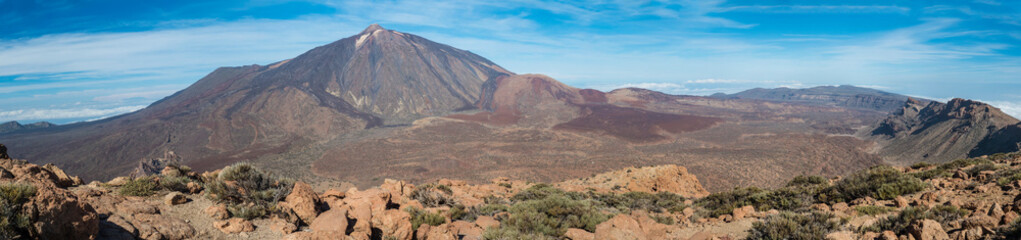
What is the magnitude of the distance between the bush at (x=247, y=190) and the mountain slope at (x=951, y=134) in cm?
4560

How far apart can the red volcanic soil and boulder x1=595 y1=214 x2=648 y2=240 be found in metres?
40.7

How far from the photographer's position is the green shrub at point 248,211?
16.6ft

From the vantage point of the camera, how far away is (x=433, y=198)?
879 centimetres

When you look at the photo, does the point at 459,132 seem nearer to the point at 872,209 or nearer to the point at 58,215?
the point at 872,209

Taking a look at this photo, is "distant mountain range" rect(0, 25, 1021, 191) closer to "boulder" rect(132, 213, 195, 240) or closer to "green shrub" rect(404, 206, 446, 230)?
"green shrub" rect(404, 206, 446, 230)

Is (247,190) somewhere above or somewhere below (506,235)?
above

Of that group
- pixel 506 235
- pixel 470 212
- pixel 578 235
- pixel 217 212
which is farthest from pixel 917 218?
pixel 217 212

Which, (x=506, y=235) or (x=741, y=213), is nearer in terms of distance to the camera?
(x=506, y=235)

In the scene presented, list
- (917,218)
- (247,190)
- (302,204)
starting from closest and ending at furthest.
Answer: (917,218)
(302,204)
(247,190)

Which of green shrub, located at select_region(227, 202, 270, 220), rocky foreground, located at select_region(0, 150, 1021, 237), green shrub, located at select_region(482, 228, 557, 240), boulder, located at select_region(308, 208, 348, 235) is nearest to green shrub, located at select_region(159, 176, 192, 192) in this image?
rocky foreground, located at select_region(0, 150, 1021, 237)

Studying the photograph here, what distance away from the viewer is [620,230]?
19.6 ft

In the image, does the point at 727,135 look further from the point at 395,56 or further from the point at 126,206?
the point at 395,56

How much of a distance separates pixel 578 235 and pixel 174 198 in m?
5.95

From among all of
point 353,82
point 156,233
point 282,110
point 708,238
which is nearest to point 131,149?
point 282,110
